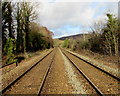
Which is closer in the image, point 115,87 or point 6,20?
point 115,87

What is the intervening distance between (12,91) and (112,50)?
20.2 meters

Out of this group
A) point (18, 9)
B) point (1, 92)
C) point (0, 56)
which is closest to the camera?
point (1, 92)

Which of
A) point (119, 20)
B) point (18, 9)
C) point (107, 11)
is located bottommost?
point (119, 20)

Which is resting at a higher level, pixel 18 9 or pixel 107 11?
pixel 18 9

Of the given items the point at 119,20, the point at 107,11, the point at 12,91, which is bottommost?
the point at 12,91

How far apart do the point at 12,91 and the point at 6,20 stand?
61.7ft

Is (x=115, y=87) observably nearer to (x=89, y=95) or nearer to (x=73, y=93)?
(x=89, y=95)

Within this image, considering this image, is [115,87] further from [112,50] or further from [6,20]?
[6,20]

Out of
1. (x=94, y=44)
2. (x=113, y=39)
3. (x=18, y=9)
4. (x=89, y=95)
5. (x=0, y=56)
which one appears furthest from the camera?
(x=94, y=44)

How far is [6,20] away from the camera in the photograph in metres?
23.3

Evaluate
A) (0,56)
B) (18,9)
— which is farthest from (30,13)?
(0,56)

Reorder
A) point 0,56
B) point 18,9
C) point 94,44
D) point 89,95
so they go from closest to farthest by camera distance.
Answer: point 89,95 < point 0,56 < point 18,9 < point 94,44

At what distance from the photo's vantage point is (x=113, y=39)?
2178cm

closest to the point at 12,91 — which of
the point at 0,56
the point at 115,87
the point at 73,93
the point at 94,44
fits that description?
the point at 73,93
